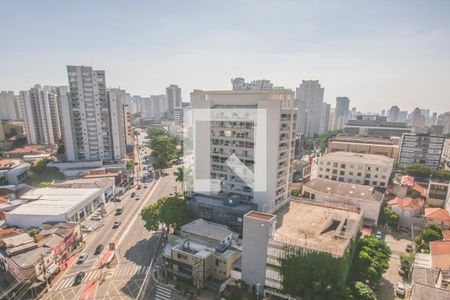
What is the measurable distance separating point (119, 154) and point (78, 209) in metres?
21.8

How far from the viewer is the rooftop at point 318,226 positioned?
19094 mm

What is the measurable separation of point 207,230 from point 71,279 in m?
12.9

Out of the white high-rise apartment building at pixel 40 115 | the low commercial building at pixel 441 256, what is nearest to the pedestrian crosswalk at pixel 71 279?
the low commercial building at pixel 441 256

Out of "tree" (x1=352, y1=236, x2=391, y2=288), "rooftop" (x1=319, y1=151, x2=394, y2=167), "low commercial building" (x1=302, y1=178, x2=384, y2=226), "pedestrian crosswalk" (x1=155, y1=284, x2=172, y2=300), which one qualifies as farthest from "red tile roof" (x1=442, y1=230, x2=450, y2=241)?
"pedestrian crosswalk" (x1=155, y1=284, x2=172, y2=300)

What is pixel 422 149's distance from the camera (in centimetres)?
5838

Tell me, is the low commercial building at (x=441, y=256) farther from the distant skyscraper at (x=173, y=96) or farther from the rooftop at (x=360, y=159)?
the distant skyscraper at (x=173, y=96)

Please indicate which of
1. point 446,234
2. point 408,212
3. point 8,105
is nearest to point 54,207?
point 408,212

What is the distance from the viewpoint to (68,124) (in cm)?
4872

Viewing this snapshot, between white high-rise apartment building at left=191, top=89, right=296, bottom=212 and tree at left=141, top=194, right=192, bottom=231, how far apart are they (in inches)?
181

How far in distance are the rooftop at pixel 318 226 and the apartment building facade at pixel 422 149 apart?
45.8 meters

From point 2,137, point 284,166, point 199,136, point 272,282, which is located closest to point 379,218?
point 284,166

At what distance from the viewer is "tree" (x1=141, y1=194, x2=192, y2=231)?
27469 mm

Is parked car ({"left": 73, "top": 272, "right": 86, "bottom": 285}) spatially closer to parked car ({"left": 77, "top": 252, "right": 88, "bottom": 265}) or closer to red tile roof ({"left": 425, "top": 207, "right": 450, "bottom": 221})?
parked car ({"left": 77, "top": 252, "right": 88, "bottom": 265})

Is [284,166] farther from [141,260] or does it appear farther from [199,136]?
[141,260]
